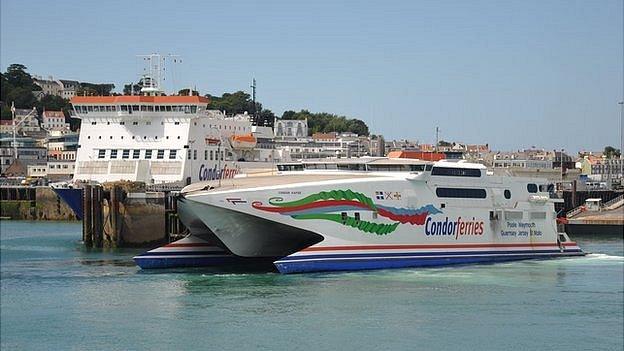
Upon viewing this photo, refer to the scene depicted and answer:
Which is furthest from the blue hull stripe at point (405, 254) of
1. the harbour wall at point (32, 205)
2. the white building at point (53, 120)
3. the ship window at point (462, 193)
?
the white building at point (53, 120)

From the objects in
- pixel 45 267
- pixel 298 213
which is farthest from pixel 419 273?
pixel 45 267

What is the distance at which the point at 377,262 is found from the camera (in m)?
29.6

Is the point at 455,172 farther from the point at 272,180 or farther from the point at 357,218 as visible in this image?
the point at 272,180

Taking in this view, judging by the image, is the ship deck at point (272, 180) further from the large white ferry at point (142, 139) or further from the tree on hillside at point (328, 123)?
the tree on hillside at point (328, 123)

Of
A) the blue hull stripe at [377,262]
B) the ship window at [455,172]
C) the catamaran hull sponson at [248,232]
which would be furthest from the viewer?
the ship window at [455,172]

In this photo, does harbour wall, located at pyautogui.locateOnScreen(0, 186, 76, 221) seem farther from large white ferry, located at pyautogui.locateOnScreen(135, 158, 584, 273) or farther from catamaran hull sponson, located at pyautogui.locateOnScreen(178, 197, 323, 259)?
catamaran hull sponson, located at pyautogui.locateOnScreen(178, 197, 323, 259)

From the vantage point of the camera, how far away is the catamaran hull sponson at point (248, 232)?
93.3 ft

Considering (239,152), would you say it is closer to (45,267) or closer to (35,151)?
(45,267)

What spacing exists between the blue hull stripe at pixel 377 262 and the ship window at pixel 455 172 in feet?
9.10

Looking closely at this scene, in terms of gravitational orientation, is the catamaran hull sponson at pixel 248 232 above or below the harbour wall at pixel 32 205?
above

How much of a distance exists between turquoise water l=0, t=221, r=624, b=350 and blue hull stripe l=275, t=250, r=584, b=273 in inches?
13.8

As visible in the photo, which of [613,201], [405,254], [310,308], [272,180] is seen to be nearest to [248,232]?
[272,180]

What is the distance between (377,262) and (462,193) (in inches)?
198

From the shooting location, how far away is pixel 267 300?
24.3m
